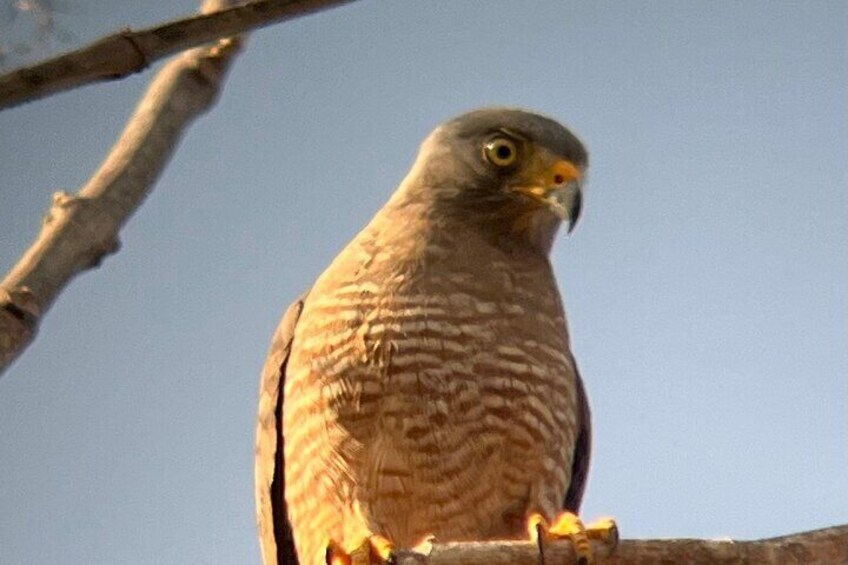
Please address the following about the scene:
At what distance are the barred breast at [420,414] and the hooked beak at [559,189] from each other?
1.31ft

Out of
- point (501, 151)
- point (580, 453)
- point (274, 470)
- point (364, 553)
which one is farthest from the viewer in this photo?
point (501, 151)

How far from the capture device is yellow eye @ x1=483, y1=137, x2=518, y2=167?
483 centimetres

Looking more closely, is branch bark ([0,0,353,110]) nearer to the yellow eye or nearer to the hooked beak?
the hooked beak

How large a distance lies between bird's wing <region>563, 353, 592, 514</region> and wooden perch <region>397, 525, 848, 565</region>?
1.76 metres

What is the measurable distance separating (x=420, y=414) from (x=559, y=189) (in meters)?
1.04

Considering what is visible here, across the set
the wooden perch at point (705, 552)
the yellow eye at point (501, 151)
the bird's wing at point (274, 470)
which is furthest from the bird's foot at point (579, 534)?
the yellow eye at point (501, 151)

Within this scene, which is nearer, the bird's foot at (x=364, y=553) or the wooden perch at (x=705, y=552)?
the wooden perch at (x=705, y=552)

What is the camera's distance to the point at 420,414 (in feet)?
13.7

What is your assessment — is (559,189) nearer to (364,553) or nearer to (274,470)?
(274,470)

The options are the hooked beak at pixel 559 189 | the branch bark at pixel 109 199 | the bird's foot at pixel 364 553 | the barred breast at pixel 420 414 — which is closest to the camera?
the branch bark at pixel 109 199

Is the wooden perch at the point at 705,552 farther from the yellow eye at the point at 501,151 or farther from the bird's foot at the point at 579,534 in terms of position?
the yellow eye at the point at 501,151

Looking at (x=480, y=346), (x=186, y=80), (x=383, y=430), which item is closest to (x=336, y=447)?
(x=383, y=430)

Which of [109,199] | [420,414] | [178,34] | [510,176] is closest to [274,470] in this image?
[420,414]

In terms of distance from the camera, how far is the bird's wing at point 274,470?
457cm
